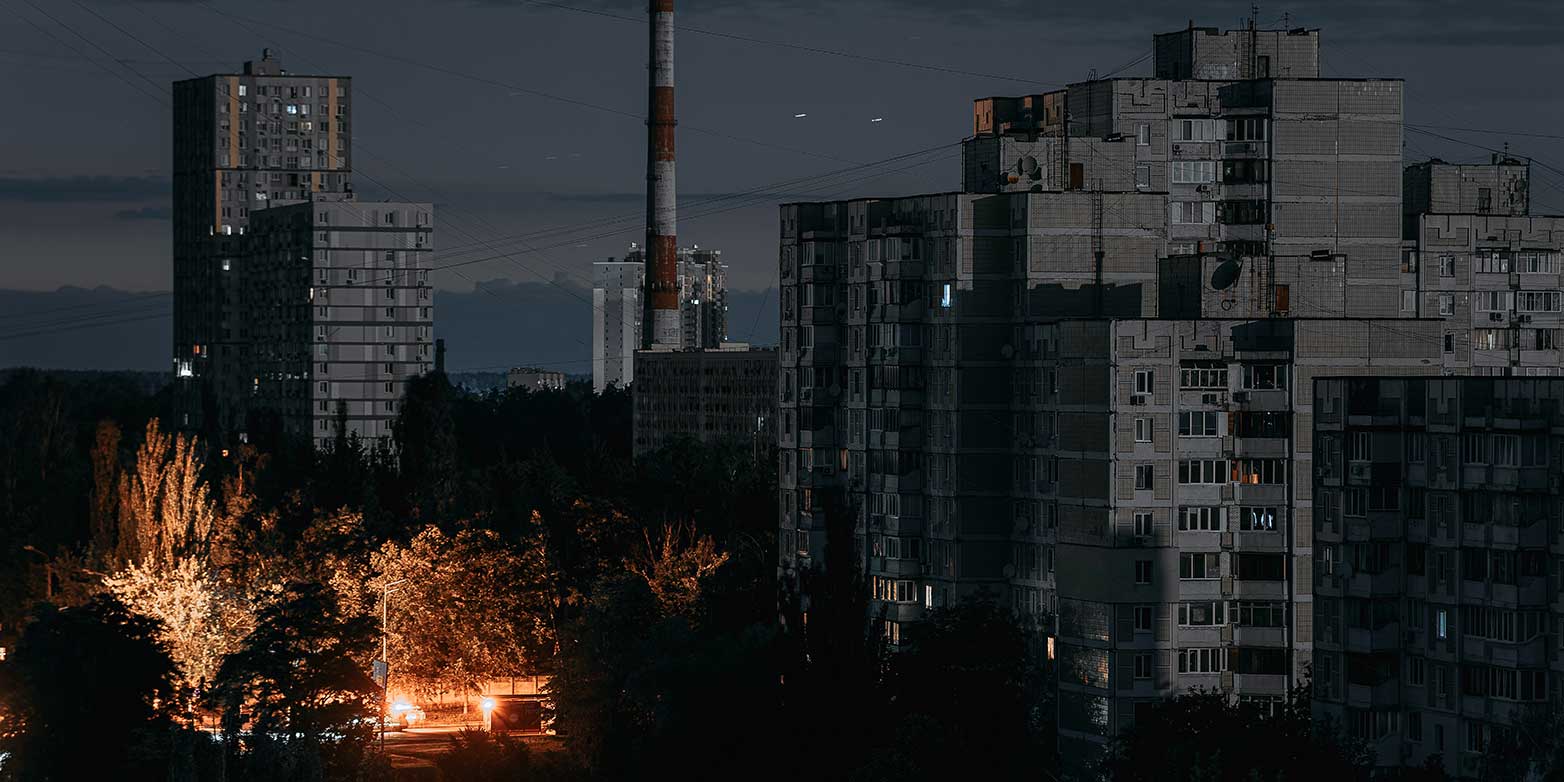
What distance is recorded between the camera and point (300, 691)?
258ft

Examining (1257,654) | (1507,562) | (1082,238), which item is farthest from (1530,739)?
(1082,238)

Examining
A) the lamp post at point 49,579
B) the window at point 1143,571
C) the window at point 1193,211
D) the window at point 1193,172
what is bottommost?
the lamp post at point 49,579

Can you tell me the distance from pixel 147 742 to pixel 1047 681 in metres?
28.4

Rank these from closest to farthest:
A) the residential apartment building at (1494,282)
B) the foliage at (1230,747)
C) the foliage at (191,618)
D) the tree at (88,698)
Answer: the foliage at (1230,747) → the tree at (88,698) → the foliage at (191,618) → the residential apartment building at (1494,282)

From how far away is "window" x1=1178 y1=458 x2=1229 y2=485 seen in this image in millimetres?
81438

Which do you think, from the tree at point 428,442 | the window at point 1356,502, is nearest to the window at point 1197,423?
the window at point 1356,502

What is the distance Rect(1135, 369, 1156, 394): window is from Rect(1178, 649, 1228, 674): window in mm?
8384

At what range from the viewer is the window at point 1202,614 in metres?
80.4

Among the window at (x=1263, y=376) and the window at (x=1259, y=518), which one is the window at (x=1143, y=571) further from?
the window at (x=1263, y=376)

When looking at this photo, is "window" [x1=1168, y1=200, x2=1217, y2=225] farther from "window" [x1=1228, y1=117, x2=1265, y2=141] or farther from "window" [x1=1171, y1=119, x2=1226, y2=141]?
"window" [x1=1228, y1=117, x2=1265, y2=141]

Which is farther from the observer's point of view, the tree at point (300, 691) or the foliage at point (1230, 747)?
the tree at point (300, 691)

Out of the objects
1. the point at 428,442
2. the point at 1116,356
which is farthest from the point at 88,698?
the point at 428,442

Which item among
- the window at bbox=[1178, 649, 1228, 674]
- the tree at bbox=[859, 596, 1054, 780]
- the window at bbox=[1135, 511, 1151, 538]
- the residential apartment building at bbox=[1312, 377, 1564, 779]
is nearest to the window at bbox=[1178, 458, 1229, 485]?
the window at bbox=[1135, 511, 1151, 538]

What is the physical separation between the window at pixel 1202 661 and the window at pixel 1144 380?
8.38 meters
